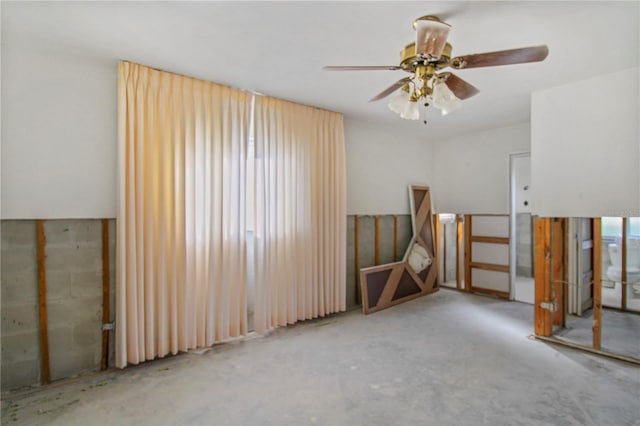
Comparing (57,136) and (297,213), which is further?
(297,213)

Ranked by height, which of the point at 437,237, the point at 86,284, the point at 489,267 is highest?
the point at 437,237

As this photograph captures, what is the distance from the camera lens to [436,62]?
2059mm

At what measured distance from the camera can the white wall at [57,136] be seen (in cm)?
238

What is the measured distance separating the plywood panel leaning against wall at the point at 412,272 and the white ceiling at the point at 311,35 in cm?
251

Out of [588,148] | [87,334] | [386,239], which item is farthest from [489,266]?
[87,334]

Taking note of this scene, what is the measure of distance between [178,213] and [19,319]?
1.35m

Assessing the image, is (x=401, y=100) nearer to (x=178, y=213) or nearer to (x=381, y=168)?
(x=178, y=213)

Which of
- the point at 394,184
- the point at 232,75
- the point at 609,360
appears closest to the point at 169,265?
the point at 232,75

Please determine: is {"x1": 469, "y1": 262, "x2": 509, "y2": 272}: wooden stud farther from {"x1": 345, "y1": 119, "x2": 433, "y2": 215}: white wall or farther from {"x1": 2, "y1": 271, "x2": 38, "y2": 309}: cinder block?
{"x1": 2, "y1": 271, "x2": 38, "y2": 309}: cinder block

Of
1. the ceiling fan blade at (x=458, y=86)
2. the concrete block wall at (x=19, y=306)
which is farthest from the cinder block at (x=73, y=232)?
the ceiling fan blade at (x=458, y=86)

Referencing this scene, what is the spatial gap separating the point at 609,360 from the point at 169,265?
4.07m

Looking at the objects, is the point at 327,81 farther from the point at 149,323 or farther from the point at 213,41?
the point at 149,323

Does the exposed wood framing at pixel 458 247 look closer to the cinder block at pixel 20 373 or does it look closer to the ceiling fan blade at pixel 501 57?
the ceiling fan blade at pixel 501 57

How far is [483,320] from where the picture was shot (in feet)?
13.2
